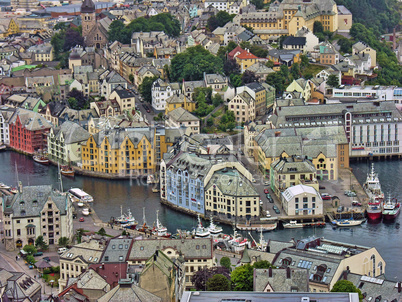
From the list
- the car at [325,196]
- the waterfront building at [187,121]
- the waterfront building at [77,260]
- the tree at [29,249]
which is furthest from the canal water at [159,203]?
the waterfront building at [77,260]

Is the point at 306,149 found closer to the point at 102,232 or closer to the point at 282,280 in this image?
the point at 102,232

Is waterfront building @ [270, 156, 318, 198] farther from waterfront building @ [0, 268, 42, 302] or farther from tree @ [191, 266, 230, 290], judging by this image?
waterfront building @ [0, 268, 42, 302]

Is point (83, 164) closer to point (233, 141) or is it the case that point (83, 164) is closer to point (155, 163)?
point (155, 163)

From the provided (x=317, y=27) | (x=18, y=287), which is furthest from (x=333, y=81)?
(x=18, y=287)

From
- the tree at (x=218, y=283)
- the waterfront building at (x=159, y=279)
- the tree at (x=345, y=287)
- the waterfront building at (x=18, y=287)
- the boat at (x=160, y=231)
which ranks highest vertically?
the waterfront building at (x=159, y=279)

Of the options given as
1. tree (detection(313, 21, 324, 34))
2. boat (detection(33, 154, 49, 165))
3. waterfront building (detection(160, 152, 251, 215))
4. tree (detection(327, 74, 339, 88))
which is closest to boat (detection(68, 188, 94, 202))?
waterfront building (detection(160, 152, 251, 215))

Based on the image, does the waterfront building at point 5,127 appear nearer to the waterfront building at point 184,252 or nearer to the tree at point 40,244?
the tree at point 40,244
